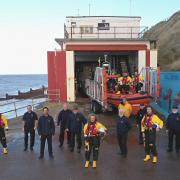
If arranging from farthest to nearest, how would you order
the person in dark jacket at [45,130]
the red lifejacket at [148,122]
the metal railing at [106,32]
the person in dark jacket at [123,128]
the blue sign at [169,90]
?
the metal railing at [106,32] → the blue sign at [169,90] → the person in dark jacket at [45,130] → the person in dark jacket at [123,128] → the red lifejacket at [148,122]

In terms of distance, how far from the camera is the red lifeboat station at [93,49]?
28094mm

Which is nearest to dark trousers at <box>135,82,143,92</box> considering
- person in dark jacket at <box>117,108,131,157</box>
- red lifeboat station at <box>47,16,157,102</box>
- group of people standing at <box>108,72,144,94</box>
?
group of people standing at <box>108,72,144,94</box>

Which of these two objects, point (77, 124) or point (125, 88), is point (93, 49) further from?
point (77, 124)

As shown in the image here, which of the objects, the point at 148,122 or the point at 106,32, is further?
the point at 106,32

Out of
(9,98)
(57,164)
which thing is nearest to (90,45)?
(57,164)

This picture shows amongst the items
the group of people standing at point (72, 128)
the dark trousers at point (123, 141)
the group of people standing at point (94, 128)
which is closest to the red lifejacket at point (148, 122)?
the group of people standing at point (94, 128)

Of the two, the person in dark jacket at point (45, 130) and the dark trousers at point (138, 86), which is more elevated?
the dark trousers at point (138, 86)

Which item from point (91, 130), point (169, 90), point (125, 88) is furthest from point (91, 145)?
point (169, 90)

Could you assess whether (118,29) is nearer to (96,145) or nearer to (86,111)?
(86,111)

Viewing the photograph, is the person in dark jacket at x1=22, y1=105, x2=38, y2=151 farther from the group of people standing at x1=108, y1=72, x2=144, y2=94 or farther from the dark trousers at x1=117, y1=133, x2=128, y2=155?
the group of people standing at x1=108, y1=72, x2=144, y2=94

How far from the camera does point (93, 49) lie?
28438 mm

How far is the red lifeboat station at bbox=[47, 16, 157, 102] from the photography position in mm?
28094

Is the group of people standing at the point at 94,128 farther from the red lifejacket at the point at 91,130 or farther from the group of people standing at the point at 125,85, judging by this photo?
the group of people standing at the point at 125,85

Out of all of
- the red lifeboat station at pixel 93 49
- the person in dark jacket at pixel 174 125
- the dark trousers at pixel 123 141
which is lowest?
the dark trousers at pixel 123 141
